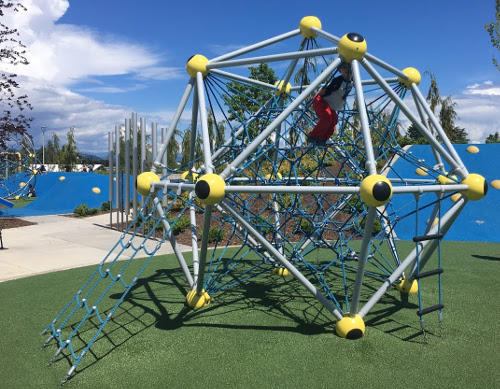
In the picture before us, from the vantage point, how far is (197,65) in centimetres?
571

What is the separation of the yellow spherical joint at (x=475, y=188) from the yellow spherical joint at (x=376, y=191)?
5.65 feet

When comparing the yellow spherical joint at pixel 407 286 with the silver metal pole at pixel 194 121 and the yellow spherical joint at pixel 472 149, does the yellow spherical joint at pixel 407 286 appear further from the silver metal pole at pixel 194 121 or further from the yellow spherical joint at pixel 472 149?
the yellow spherical joint at pixel 472 149

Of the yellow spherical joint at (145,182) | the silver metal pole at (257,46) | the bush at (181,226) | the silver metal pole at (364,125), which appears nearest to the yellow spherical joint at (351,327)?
the silver metal pole at (364,125)

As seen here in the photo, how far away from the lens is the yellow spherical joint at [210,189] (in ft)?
14.9

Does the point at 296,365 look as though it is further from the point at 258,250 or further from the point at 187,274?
the point at 258,250

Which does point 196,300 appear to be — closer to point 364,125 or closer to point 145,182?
point 145,182

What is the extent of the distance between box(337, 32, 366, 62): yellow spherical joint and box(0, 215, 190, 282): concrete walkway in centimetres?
725

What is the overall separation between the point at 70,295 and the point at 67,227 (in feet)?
30.8

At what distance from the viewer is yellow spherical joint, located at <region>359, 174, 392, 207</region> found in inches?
160

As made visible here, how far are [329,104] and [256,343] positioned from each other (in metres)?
3.19

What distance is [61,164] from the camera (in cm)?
4912

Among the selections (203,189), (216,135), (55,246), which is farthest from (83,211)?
(203,189)

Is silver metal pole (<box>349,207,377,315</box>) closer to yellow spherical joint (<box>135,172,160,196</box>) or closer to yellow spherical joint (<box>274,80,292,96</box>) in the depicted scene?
yellow spherical joint (<box>135,172,160,196</box>)


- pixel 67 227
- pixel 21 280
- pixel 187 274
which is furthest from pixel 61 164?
pixel 187 274
